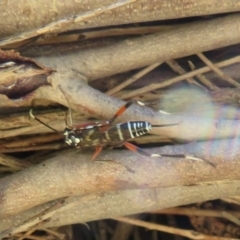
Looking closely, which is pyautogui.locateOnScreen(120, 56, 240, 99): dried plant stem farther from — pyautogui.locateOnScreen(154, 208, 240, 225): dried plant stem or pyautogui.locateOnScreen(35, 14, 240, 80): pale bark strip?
pyautogui.locateOnScreen(154, 208, 240, 225): dried plant stem

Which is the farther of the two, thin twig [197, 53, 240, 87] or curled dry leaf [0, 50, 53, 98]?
Answer: thin twig [197, 53, 240, 87]

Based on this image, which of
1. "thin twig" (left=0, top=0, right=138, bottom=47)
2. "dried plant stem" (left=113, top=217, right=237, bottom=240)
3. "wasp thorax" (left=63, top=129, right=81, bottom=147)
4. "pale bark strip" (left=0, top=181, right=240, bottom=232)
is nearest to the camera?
"thin twig" (left=0, top=0, right=138, bottom=47)

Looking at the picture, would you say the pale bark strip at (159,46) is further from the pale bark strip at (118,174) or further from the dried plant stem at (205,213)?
the dried plant stem at (205,213)

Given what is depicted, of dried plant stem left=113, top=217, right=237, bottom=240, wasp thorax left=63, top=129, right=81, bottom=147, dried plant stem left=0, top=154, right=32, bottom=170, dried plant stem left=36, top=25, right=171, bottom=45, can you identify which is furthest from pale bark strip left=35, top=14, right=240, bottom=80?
dried plant stem left=113, top=217, right=237, bottom=240

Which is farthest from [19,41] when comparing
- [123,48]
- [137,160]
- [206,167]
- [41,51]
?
[206,167]

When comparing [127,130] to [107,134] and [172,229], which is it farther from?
[172,229]

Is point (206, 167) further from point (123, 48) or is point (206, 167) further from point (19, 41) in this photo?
point (19, 41)

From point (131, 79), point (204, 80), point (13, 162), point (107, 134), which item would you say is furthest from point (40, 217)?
point (204, 80)
